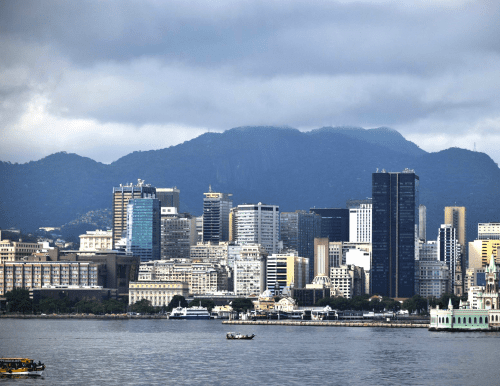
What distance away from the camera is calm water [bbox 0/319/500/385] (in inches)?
4259

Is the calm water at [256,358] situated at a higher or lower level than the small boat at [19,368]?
lower

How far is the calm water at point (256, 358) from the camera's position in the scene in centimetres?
10819

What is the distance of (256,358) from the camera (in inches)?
5221

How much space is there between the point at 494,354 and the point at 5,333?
87.0 meters

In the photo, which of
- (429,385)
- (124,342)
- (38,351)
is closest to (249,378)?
(429,385)

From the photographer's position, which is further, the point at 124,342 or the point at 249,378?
the point at 124,342

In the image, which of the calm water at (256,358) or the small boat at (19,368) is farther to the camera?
the calm water at (256,358)

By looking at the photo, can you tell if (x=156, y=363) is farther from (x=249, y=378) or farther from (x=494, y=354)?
(x=494, y=354)

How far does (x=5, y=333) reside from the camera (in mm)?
185625

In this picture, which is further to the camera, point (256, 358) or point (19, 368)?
point (256, 358)

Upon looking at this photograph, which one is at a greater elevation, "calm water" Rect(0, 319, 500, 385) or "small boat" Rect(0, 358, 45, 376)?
"small boat" Rect(0, 358, 45, 376)

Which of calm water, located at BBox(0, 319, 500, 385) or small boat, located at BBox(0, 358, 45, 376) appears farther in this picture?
calm water, located at BBox(0, 319, 500, 385)

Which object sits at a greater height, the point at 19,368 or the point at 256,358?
the point at 19,368

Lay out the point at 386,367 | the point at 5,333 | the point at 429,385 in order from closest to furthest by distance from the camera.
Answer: the point at 429,385, the point at 386,367, the point at 5,333
